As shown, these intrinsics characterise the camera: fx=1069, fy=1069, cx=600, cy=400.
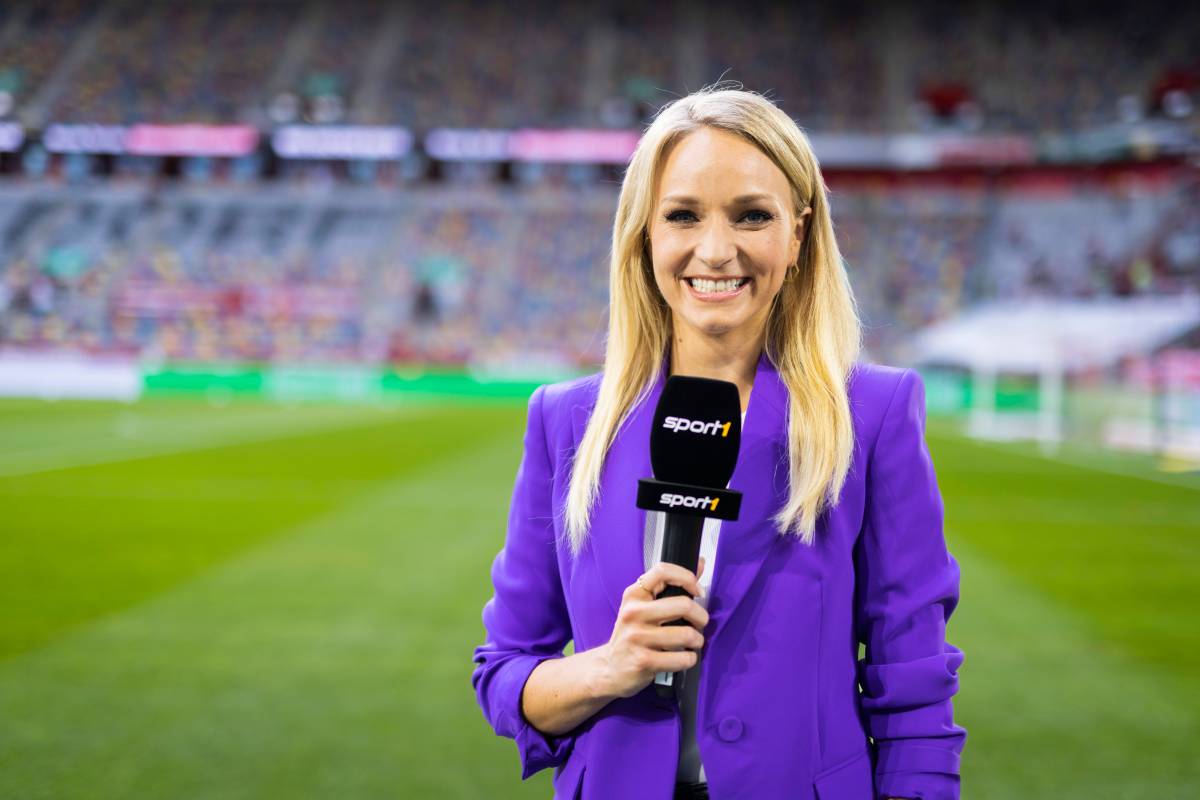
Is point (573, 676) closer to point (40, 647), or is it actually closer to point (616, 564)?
point (616, 564)

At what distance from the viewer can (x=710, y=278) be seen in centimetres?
169

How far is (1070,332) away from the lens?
1958 cm

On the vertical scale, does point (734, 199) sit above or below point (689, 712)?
above

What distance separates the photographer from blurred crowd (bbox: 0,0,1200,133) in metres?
42.8

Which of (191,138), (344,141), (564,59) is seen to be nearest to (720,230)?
(344,141)

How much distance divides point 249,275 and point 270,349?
4.32 metres

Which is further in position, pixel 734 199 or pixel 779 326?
pixel 779 326

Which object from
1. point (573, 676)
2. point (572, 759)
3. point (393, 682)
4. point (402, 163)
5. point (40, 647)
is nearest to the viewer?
point (573, 676)

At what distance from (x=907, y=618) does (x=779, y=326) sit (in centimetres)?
52

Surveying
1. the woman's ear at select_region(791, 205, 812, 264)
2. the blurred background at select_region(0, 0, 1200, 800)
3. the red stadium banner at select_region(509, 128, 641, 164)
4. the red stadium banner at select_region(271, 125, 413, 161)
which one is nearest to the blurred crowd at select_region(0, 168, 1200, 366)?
the blurred background at select_region(0, 0, 1200, 800)

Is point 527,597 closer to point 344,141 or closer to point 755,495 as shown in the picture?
point 755,495

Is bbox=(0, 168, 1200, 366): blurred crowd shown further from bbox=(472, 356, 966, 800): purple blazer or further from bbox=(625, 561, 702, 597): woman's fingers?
bbox=(625, 561, 702, 597): woman's fingers

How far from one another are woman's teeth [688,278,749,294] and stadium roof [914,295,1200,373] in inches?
770

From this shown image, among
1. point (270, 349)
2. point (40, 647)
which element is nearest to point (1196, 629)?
point (40, 647)
